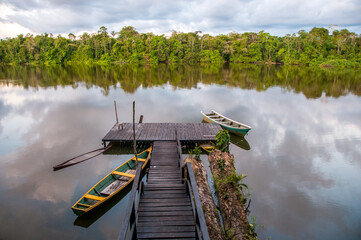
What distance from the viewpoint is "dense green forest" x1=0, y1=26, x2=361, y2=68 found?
71.5 m

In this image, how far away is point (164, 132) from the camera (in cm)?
1438

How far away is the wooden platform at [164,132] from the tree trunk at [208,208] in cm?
327

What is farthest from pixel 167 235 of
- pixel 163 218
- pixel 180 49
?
pixel 180 49

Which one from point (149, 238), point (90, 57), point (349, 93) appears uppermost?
point (90, 57)

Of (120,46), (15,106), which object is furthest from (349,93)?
(120,46)

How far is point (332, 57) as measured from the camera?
6353 cm

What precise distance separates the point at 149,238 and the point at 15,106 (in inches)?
944

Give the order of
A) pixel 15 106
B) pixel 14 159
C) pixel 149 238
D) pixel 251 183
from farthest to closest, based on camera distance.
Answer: pixel 15 106, pixel 14 159, pixel 251 183, pixel 149 238

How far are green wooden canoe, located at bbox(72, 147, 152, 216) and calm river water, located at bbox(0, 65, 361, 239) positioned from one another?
582mm

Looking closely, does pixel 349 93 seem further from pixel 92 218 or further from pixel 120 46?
pixel 120 46

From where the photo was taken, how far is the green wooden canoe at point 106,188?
7.96 meters

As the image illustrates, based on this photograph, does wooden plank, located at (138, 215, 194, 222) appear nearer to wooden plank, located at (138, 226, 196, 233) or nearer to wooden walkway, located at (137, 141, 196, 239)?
wooden walkway, located at (137, 141, 196, 239)

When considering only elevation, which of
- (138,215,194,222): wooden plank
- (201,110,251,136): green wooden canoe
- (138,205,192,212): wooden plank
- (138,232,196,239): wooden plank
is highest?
(201,110,251,136): green wooden canoe

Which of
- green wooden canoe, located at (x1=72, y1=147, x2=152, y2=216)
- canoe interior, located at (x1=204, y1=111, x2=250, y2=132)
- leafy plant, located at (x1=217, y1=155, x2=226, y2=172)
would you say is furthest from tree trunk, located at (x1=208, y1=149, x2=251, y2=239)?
canoe interior, located at (x1=204, y1=111, x2=250, y2=132)
